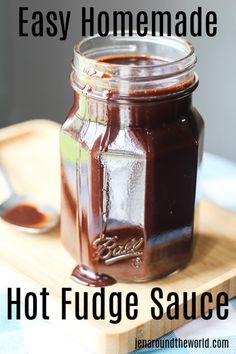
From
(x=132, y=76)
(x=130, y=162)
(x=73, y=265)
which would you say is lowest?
(x=73, y=265)

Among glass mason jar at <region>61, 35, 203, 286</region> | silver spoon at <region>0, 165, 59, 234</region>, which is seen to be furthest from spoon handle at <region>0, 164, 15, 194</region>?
glass mason jar at <region>61, 35, 203, 286</region>

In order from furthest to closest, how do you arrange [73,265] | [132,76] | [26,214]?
[26,214], [73,265], [132,76]

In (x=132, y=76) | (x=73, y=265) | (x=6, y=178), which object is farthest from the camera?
(x=6, y=178)

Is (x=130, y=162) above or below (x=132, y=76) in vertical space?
below

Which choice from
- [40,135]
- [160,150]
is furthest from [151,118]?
[40,135]

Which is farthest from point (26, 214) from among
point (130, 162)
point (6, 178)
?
point (130, 162)

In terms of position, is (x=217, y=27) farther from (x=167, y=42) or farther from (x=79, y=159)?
(x=79, y=159)

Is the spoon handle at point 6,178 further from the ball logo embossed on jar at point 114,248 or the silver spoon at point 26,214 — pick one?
the ball logo embossed on jar at point 114,248

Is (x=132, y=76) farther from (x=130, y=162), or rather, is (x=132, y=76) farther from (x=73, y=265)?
(x=73, y=265)

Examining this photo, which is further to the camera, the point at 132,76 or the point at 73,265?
the point at 73,265
